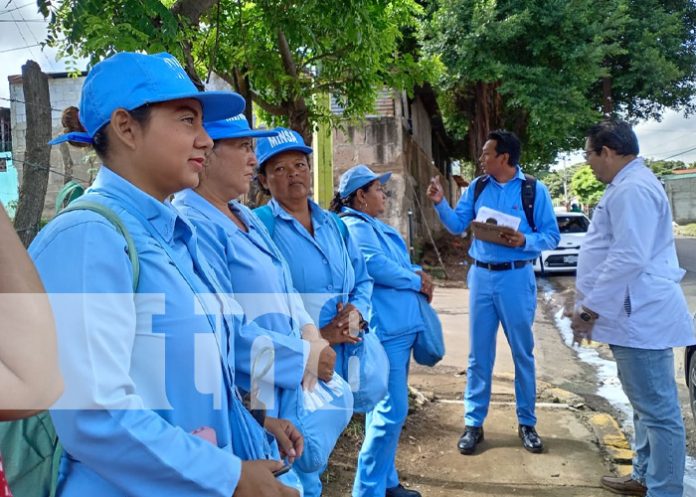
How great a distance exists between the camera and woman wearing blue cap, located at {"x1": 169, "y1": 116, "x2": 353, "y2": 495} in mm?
2133

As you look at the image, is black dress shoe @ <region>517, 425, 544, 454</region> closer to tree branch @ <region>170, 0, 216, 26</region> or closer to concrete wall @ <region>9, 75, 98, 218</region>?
tree branch @ <region>170, 0, 216, 26</region>

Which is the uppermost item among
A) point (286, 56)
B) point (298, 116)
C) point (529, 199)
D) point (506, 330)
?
point (286, 56)

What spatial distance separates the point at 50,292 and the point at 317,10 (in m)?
3.36

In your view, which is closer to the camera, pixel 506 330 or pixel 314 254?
pixel 314 254

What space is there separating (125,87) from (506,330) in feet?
11.0

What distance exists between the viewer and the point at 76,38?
2.78 meters

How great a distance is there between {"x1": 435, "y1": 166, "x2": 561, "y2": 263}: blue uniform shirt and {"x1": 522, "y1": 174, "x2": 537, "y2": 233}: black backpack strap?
0.02m

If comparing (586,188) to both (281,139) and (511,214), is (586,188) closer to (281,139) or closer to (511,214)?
(511,214)

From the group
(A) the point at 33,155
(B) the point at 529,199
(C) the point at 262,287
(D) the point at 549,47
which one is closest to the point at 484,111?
(D) the point at 549,47

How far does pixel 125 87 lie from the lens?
1.57m

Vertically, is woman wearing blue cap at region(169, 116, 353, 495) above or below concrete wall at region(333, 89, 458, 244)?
below

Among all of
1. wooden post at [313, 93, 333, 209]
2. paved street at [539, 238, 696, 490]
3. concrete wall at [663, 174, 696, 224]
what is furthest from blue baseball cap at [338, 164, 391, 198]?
concrete wall at [663, 174, 696, 224]

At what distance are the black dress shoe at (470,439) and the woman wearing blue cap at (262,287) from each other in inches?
79.1

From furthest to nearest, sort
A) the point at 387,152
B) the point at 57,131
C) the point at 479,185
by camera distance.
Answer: the point at 387,152
the point at 57,131
the point at 479,185
